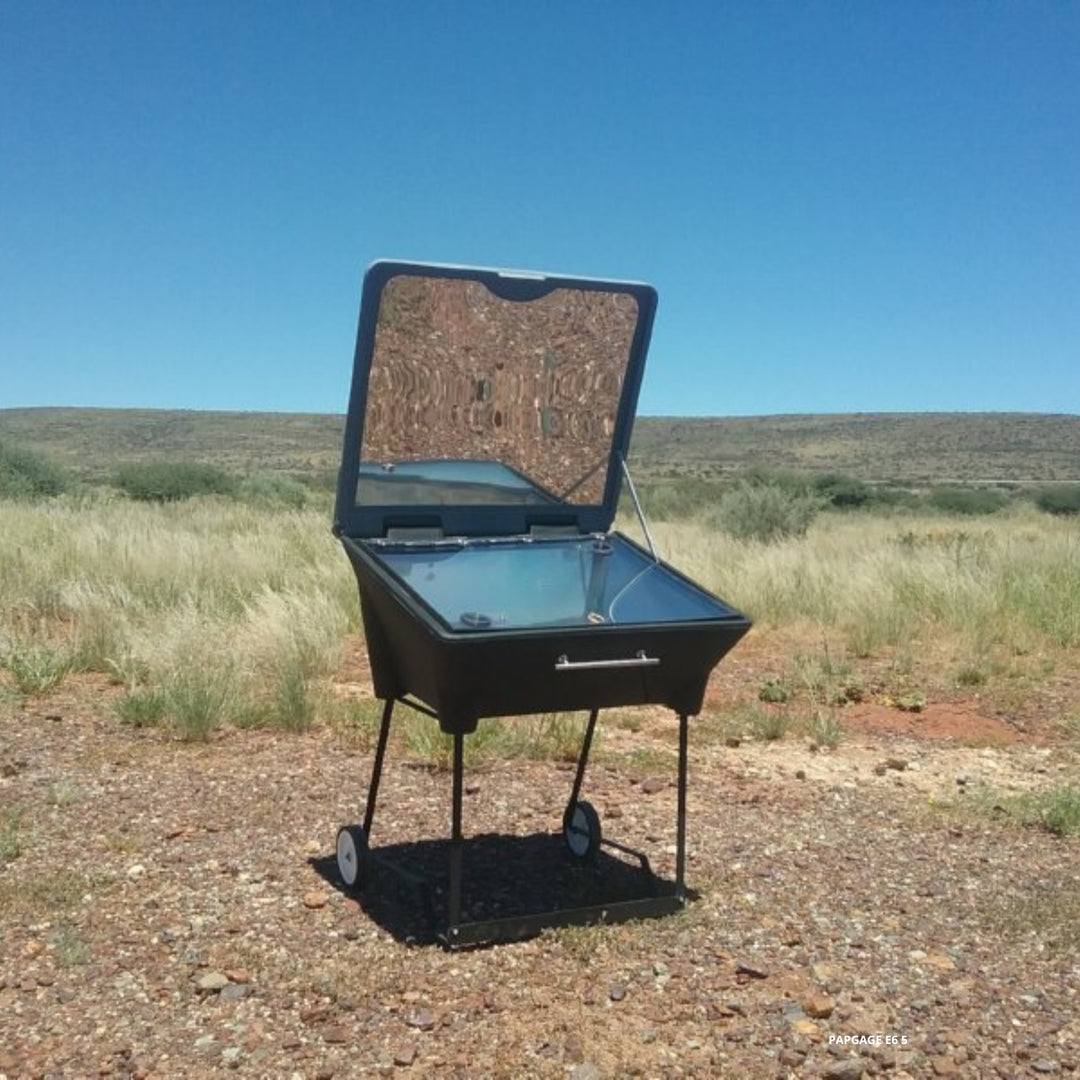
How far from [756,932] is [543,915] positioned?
2.32 ft

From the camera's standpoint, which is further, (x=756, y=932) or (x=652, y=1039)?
(x=756, y=932)

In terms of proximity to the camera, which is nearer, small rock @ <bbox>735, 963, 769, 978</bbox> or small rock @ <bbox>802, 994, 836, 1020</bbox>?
small rock @ <bbox>802, 994, 836, 1020</bbox>

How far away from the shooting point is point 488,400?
4953 millimetres

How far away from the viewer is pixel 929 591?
11562 mm

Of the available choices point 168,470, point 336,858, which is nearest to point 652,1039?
point 336,858

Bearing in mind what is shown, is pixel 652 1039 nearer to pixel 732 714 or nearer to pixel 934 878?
pixel 934 878

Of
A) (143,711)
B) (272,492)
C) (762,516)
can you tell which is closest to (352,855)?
(143,711)

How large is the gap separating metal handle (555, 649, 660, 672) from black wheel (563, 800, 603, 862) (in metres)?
1.13

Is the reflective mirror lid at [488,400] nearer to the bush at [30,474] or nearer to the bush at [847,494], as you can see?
the bush at [30,474]

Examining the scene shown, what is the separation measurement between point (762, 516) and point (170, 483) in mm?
11945

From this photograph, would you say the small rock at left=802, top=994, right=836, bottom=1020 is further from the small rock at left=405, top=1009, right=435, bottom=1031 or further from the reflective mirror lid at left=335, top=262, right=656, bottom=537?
the reflective mirror lid at left=335, top=262, right=656, bottom=537

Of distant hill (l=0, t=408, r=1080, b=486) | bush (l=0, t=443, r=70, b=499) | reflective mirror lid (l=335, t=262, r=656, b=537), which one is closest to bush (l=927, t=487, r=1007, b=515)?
distant hill (l=0, t=408, r=1080, b=486)

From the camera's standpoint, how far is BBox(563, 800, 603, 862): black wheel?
204 inches

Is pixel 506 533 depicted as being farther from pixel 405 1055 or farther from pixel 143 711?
pixel 143 711
